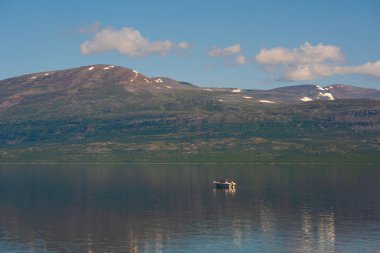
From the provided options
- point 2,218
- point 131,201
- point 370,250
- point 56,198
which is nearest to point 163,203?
point 131,201

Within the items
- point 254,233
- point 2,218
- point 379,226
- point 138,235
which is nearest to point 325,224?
point 379,226

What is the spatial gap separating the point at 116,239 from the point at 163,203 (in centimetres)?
5580

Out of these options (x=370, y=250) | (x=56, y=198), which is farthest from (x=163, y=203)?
(x=370, y=250)

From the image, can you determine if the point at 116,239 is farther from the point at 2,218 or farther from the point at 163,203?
the point at 163,203

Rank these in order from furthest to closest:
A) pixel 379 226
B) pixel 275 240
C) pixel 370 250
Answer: pixel 379 226
pixel 275 240
pixel 370 250

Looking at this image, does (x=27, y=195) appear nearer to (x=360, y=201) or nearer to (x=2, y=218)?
(x=2, y=218)

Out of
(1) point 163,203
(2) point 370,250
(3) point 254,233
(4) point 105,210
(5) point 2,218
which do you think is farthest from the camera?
(1) point 163,203

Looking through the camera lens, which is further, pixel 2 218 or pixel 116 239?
pixel 2 218

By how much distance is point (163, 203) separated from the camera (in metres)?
158

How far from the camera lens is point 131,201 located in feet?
534

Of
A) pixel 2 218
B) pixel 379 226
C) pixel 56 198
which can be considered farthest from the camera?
pixel 56 198

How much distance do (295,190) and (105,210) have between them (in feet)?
240

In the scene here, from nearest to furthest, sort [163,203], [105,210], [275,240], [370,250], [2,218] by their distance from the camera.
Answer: [370,250], [275,240], [2,218], [105,210], [163,203]

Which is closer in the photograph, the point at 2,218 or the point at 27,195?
the point at 2,218
